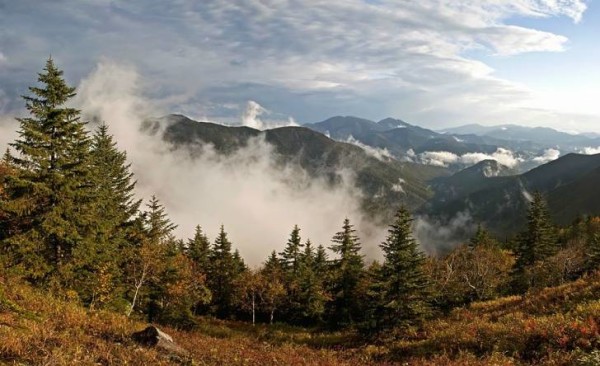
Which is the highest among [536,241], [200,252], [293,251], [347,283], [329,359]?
[329,359]

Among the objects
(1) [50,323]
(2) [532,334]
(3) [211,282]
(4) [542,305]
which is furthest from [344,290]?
(1) [50,323]

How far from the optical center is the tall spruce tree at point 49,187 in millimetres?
27641

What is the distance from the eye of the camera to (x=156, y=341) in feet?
49.9

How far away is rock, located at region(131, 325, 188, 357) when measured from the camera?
1498 cm

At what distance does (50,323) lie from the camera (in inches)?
599

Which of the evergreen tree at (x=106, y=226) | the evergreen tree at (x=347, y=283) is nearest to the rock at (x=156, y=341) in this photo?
the evergreen tree at (x=106, y=226)

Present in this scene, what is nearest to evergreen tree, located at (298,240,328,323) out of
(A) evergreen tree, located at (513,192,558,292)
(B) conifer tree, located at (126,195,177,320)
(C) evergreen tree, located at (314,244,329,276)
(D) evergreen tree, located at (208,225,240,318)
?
(C) evergreen tree, located at (314,244,329,276)

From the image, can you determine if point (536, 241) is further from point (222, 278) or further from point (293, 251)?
point (222, 278)

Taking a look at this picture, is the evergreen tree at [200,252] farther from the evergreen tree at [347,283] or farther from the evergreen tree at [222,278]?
A: the evergreen tree at [347,283]

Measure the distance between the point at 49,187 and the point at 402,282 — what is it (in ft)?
96.1

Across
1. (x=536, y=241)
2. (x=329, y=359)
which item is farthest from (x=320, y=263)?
(x=329, y=359)

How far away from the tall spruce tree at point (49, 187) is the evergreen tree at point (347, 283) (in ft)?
134

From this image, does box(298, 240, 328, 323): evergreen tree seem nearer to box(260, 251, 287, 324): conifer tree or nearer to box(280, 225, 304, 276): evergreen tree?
box(260, 251, 287, 324): conifer tree

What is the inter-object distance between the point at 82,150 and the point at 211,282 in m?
46.5
